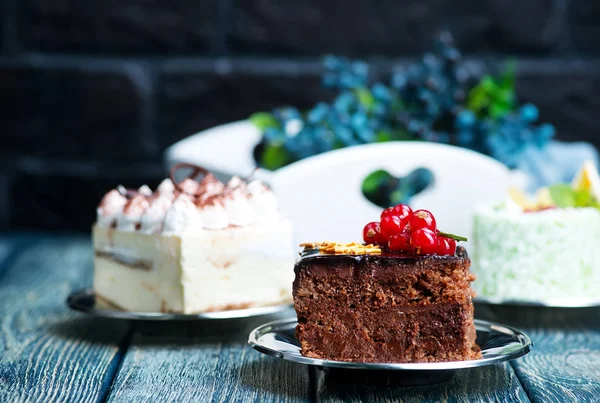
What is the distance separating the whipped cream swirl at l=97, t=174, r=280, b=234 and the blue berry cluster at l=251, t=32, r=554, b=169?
66cm

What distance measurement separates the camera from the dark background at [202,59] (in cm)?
349

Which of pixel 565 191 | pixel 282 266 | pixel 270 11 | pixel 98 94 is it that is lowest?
pixel 282 266

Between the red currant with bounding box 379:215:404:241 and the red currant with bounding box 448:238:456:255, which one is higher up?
the red currant with bounding box 379:215:404:241

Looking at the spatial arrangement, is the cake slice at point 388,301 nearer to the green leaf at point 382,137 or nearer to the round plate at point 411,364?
the round plate at point 411,364

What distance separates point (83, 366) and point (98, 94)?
86.2 inches

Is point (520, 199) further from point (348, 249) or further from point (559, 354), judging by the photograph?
point (348, 249)

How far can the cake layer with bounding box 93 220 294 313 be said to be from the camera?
65.2 inches

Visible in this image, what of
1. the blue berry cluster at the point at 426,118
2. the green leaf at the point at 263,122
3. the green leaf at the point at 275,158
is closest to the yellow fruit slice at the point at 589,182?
the blue berry cluster at the point at 426,118

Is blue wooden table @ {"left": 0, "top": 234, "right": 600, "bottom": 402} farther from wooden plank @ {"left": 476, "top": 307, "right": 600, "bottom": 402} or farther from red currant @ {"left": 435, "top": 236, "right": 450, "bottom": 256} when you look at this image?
red currant @ {"left": 435, "top": 236, "right": 450, "bottom": 256}

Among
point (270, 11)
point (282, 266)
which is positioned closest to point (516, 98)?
point (270, 11)

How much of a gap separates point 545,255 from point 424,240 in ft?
1.95

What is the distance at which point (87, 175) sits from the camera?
11.9 ft

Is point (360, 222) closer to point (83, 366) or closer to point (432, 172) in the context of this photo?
point (432, 172)

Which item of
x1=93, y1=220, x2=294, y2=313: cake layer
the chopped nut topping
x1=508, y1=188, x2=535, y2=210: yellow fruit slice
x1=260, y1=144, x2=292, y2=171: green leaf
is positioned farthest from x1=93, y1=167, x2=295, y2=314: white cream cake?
x1=260, y1=144, x2=292, y2=171: green leaf
